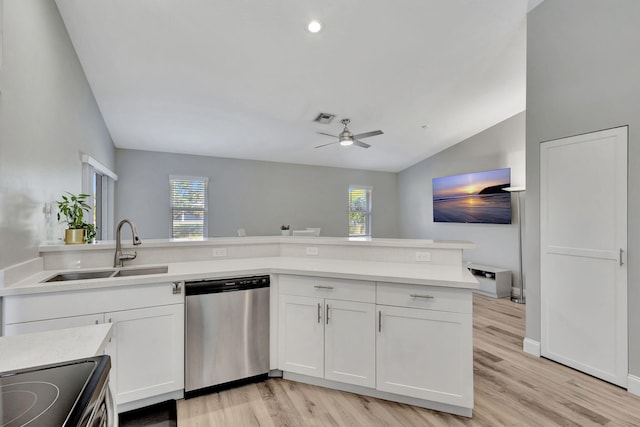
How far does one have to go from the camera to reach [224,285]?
7.20 feet

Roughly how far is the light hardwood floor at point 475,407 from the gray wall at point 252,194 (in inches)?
165

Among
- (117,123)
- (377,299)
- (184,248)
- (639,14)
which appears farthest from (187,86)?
(639,14)

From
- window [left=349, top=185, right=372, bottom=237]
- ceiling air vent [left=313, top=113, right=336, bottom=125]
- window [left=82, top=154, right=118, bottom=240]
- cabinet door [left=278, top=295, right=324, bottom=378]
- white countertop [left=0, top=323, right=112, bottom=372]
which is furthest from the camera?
window [left=349, top=185, right=372, bottom=237]

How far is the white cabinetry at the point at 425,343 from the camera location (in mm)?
1916

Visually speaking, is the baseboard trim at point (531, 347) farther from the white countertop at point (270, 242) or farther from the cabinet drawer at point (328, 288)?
the cabinet drawer at point (328, 288)

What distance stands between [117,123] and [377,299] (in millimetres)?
4443

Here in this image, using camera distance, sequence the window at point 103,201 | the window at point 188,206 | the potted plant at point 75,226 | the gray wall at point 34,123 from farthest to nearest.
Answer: the window at point 188,206 < the window at point 103,201 < the potted plant at point 75,226 < the gray wall at point 34,123

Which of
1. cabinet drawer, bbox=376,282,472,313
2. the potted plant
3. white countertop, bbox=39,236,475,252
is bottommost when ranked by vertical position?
cabinet drawer, bbox=376,282,472,313

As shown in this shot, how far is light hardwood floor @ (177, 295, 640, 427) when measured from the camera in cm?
193

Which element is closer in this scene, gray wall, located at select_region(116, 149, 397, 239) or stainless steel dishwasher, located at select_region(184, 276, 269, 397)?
stainless steel dishwasher, located at select_region(184, 276, 269, 397)

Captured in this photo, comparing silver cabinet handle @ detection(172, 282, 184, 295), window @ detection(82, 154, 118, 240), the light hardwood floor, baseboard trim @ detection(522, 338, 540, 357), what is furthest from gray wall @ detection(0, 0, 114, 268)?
baseboard trim @ detection(522, 338, 540, 357)

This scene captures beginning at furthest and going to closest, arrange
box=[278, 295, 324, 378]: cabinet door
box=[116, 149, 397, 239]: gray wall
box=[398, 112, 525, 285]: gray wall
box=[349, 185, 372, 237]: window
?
box=[349, 185, 372, 237]: window → box=[116, 149, 397, 239]: gray wall → box=[398, 112, 525, 285]: gray wall → box=[278, 295, 324, 378]: cabinet door

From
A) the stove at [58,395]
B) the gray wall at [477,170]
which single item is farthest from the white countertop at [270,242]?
the gray wall at [477,170]

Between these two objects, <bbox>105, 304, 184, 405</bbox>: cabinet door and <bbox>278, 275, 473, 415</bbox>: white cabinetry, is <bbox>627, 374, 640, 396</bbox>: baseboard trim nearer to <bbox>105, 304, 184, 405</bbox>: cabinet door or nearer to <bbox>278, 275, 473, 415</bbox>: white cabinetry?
<bbox>278, 275, 473, 415</bbox>: white cabinetry
